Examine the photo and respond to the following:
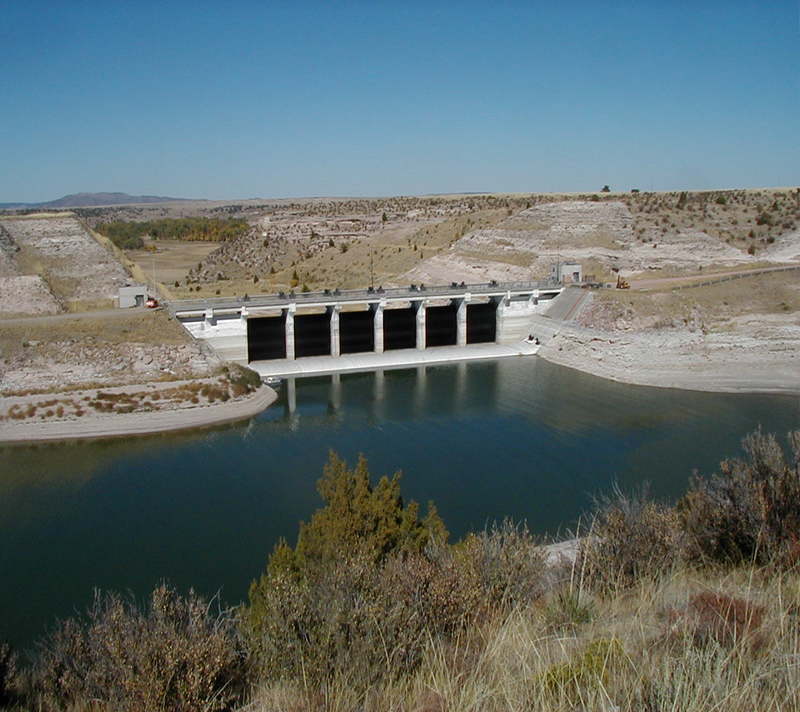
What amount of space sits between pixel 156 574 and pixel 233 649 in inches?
457

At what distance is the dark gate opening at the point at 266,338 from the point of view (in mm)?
44919

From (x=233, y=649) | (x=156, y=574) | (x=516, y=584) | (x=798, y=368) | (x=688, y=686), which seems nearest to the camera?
(x=688, y=686)

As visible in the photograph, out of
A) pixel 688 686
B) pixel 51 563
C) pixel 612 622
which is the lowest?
pixel 51 563

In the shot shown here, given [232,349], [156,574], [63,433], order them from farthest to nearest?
[232,349], [63,433], [156,574]

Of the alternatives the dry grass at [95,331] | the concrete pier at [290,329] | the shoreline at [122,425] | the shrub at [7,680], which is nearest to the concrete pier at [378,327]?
the concrete pier at [290,329]

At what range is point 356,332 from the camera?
49188 mm

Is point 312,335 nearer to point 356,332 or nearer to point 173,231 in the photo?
point 356,332

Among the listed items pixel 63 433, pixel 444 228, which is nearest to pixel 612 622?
pixel 63 433

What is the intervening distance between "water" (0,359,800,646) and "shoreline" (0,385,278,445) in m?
0.79

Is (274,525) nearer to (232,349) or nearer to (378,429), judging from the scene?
(378,429)

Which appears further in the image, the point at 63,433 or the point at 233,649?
the point at 63,433

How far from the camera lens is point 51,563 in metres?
19.2

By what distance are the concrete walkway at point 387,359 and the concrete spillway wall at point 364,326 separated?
42.0 inches

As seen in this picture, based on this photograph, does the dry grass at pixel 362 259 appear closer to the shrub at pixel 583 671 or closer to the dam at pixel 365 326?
the dam at pixel 365 326
